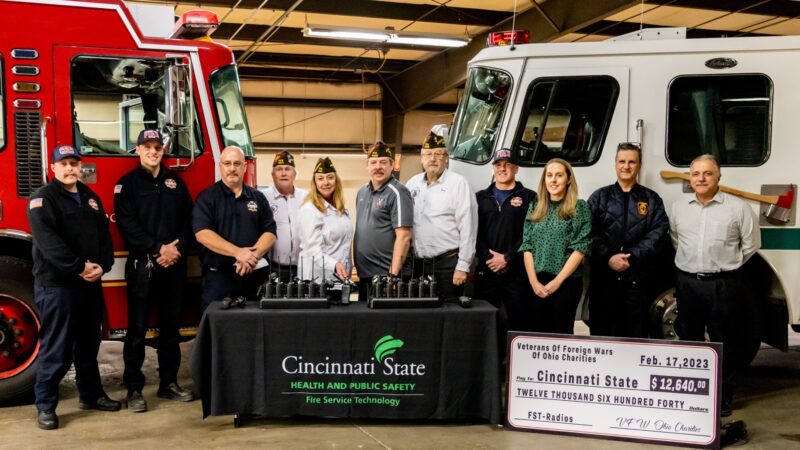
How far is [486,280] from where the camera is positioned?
580 cm

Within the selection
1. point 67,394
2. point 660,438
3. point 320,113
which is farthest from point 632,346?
point 320,113

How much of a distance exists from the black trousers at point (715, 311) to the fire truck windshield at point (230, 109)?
3.43 metres

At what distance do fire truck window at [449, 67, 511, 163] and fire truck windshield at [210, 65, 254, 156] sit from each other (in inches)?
69.0

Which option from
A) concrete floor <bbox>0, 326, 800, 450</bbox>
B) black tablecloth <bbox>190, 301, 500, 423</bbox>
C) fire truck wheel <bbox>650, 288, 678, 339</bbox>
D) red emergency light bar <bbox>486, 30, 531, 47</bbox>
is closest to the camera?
concrete floor <bbox>0, 326, 800, 450</bbox>

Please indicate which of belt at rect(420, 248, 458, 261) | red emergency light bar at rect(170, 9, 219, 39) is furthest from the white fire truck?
red emergency light bar at rect(170, 9, 219, 39)

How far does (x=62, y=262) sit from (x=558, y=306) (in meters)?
3.37

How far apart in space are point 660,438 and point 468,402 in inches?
48.2

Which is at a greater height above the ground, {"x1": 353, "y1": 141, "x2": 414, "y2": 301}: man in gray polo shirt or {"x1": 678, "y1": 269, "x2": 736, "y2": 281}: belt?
{"x1": 353, "y1": 141, "x2": 414, "y2": 301}: man in gray polo shirt

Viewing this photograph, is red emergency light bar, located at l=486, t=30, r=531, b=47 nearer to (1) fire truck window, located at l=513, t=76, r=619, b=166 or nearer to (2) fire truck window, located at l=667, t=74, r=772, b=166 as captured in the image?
(1) fire truck window, located at l=513, t=76, r=619, b=166

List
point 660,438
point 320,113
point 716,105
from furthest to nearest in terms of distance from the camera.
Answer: point 320,113 < point 716,105 < point 660,438

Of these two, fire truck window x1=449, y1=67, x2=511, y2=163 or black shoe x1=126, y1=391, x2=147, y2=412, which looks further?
fire truck window x1=449, y1=67, x2=511, y2=163

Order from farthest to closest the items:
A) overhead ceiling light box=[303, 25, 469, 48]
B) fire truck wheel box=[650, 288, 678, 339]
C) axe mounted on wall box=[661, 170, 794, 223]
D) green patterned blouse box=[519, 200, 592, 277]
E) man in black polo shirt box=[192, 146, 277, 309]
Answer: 1. overhead ceiling light box=[303, 25, 469, 48]
2. fire truck wheel box=[650, 288, 678, 339]
3. axe mounted on wall box=[661, 170, 794, 223]
4. man in black polo shirt box=[192, 146, 277, 309]
5. green patterned blouse box=[519, 200, 592, 277]

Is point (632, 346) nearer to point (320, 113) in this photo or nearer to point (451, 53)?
point (451, 53)

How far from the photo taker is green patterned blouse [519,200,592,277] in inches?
211
